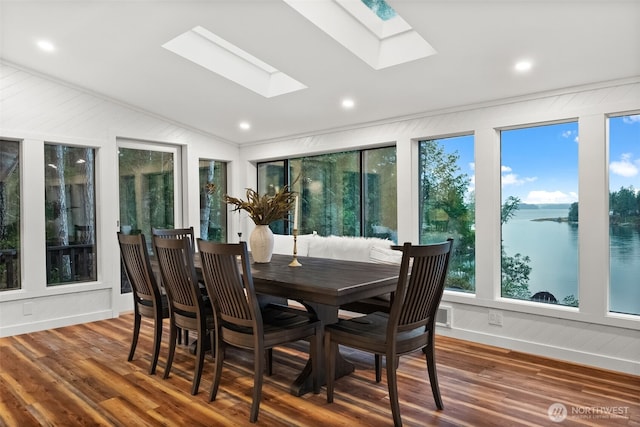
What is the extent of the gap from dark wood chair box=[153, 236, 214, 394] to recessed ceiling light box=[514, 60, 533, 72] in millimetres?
2754

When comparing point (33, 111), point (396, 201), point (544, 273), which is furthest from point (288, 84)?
point (544, 273)

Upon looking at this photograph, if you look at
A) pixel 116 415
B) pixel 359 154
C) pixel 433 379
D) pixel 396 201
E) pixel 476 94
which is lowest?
pixel 116 415

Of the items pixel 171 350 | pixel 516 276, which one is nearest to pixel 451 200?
pixel 516 276

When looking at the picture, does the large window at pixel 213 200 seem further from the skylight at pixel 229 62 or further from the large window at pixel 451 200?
the large window at pixel 451 200

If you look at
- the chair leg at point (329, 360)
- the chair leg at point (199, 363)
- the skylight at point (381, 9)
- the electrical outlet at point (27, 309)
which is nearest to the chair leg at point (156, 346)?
the chair leg at point (199, 363)

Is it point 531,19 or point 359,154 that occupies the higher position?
point 531,19

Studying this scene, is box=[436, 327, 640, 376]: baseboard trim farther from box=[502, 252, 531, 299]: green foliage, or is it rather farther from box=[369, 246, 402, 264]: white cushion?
box=[369, 246, 402, 264]: white cushion

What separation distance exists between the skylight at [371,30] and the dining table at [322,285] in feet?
5.70

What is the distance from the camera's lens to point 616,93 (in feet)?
10.7

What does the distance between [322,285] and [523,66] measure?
2.30 m

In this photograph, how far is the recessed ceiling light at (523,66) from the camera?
319cm

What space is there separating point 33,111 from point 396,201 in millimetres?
3982

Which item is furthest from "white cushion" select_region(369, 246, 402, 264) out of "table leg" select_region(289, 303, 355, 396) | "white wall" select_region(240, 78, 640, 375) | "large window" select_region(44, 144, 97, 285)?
"large window" select_region(44, 144, 97, 285)

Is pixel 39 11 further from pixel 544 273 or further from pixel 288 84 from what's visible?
pixel 544 273
